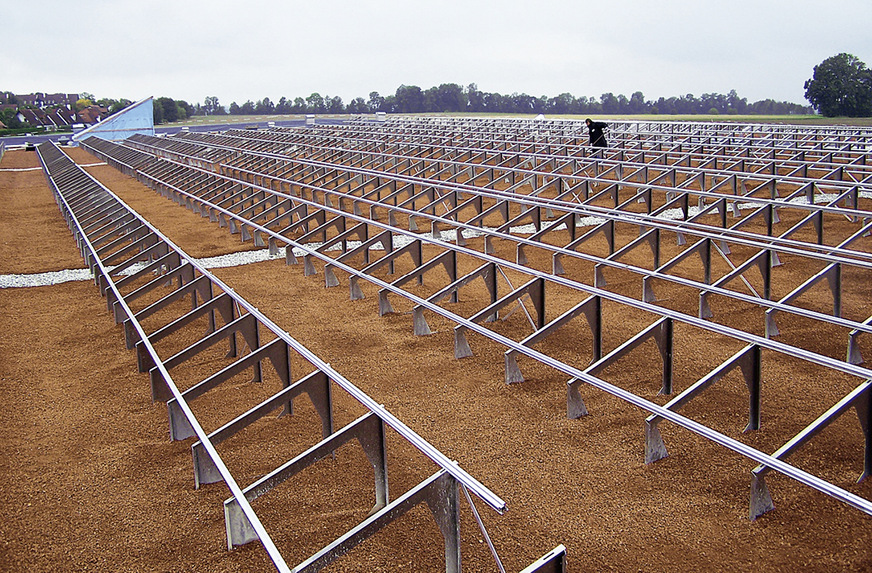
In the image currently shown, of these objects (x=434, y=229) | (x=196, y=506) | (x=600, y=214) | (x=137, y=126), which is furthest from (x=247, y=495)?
(x=137, y=126)

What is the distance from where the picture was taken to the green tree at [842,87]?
61.6m

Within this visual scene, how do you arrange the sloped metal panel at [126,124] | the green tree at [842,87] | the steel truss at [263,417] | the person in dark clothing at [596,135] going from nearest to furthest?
1. the steel truss at [263,417]
2. the person in dark clothing at [596,135]
3. the green tree at [842,87]
4. the sloped metal panel at [126,124]

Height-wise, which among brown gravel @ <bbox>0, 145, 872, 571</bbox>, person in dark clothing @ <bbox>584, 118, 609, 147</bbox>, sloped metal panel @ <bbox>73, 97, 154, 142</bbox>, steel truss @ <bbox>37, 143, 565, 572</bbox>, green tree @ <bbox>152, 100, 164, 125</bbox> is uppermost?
green tree @ <bbox>152, 100, 164, 125</bbox>

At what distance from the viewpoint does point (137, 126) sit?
243ft

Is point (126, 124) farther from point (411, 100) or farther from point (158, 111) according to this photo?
point (411, 100)

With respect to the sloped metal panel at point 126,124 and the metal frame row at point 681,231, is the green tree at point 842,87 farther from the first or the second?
the sloped metal panel at point 126,124

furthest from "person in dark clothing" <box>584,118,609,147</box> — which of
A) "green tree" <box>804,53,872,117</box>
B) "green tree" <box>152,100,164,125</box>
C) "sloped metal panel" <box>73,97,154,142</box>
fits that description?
"green tree" <box>152,100,164,125</box>

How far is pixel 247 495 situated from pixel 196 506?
1.15 metres

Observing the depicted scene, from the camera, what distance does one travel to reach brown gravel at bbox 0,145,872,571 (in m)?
5.33

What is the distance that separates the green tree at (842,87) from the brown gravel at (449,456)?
6127 centimetres

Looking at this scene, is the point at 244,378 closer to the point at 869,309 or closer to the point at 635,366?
the point at 635,366

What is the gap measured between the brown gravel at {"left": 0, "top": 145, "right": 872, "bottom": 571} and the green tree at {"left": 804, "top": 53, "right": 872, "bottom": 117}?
61.3 meters

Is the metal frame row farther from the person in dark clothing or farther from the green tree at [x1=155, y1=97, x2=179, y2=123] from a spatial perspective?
the green tree at [x1=155, y1=97, x2=179, y2=123]

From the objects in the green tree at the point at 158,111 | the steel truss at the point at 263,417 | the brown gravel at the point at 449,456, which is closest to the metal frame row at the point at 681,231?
the brown gravel at the point at 449,456
